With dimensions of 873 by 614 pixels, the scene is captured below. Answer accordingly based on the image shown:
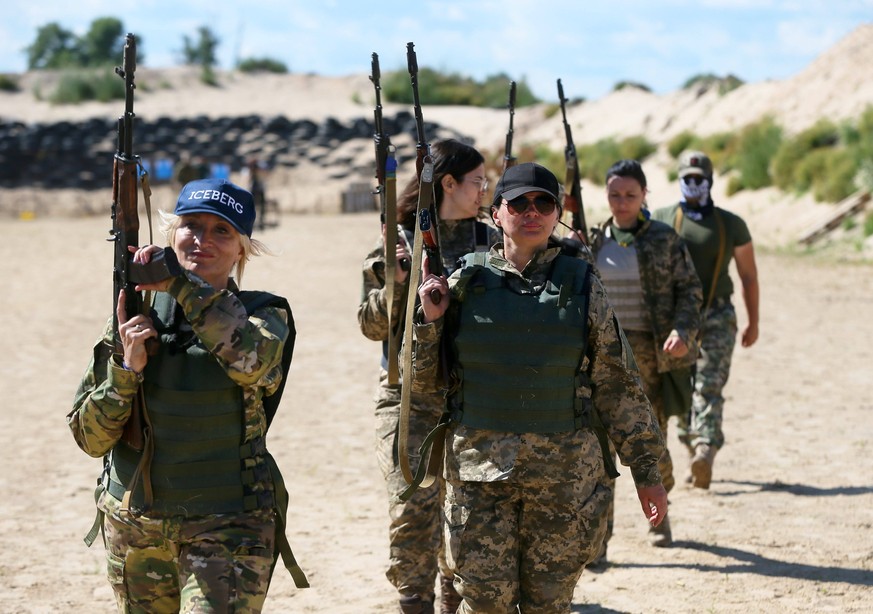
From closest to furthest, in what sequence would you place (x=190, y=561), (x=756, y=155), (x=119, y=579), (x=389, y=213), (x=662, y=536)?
(x=190, y=561) < (x=119, y=579) < (x=389, y=213) < (x=662, y=536) < (x=756, y=155)

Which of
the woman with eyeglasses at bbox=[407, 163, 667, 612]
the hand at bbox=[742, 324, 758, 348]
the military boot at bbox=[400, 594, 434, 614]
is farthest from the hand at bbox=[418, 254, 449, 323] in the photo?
the hand at bbox=[742, 324, 758, 348]

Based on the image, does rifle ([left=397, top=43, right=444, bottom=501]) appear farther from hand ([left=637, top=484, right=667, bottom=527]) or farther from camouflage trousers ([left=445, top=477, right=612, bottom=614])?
hand ([left=637, top=484, right=667, bottom=527])

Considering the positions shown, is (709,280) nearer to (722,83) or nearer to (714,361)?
(714,361)

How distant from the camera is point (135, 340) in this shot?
3.31 metres

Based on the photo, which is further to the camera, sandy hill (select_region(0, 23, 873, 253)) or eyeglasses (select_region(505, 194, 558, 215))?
sandy hill (select_region(0, 23, 873, 253))

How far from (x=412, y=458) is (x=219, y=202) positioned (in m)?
→ 1.87

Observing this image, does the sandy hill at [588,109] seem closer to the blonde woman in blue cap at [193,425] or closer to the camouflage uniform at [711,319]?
the camouflage uniform at [711,319]

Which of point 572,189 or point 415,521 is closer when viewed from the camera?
point 415,521

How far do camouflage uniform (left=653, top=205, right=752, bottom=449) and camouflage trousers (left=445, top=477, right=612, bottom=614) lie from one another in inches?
153

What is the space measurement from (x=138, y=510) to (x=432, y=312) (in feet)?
3.62

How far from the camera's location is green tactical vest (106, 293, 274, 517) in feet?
11.3

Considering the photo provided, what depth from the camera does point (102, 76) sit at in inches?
2746

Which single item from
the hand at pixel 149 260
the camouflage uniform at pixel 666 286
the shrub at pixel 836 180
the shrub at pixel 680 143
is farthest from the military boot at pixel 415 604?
the shrub at pixel 680 143

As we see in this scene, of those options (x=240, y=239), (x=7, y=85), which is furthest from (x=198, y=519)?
(x=7, y=85)
